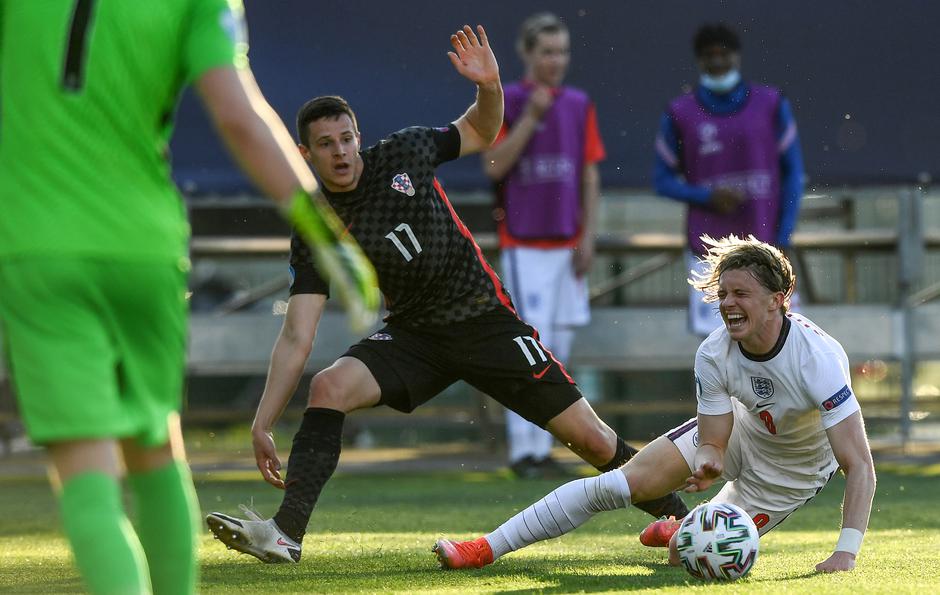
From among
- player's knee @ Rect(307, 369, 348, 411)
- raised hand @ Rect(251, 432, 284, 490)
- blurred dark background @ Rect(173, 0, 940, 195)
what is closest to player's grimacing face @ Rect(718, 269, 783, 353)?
player's knee @ Rect(307, 369, 348, 411)

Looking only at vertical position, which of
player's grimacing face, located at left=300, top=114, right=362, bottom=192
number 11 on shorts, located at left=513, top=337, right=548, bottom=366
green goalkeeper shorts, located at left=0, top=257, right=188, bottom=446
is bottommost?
number 11 on shorts, located at left=513, top=337, right=548, bottom=366

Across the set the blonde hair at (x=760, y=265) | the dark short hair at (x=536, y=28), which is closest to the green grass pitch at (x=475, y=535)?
the blonde hair at (x=760, y=265)

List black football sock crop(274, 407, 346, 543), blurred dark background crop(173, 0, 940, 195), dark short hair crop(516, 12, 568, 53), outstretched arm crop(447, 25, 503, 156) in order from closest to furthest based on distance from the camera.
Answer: black football sock crop(274, 407, 346, 543) → outstretched arm crop(447, 25, 503, 156) → dark short hair crop(516, 12, 568, 53) → blurred dark background crop(173, 0, 940, 195)

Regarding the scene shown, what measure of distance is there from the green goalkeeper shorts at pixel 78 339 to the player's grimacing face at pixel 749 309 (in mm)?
2247

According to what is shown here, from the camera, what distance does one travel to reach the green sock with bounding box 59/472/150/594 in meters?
2.46

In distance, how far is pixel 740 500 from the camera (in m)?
4.73

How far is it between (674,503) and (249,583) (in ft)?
5.21

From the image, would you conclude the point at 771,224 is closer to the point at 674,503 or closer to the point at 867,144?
the point at 867,144

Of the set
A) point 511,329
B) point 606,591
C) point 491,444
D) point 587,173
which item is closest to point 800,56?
point 587,173

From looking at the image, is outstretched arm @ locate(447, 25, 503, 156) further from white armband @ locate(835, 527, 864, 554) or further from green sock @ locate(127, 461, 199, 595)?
green sock @ locate(127, 461, 199, 595)

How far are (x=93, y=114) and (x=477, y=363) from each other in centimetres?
257

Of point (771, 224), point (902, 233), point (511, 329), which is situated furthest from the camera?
point (902, 233)

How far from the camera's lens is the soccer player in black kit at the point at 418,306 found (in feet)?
15.8

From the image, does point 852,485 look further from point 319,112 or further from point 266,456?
point 319,112
